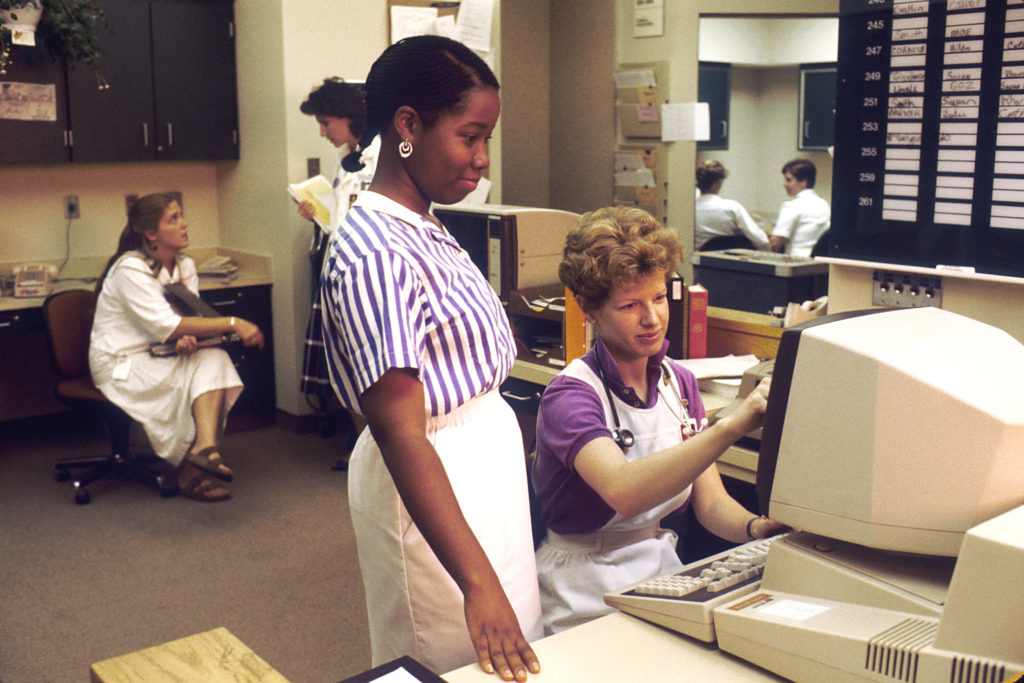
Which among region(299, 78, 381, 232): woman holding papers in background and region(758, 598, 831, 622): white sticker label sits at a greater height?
region(299, 78, 381, 232): woman holding papers in background

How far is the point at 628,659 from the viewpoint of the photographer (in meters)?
1.27

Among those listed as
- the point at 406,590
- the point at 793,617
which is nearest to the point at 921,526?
the point at 793,617

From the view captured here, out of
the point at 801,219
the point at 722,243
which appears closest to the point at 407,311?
the point at 722,243

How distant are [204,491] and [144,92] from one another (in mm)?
2045

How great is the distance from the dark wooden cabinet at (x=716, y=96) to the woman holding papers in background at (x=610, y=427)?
718cm

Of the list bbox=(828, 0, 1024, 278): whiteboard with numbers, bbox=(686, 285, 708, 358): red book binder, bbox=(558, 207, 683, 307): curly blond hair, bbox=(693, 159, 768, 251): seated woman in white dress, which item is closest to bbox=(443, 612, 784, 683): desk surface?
bbox=(558, 207, 683, 307): curly blond hair

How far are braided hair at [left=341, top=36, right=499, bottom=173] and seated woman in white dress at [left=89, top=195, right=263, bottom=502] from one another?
297 centimetres

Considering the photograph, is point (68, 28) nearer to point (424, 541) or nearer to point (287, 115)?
point (287, 115)

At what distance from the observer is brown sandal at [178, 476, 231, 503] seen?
4156mm

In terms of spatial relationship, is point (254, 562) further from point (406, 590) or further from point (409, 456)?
point (409, 456)

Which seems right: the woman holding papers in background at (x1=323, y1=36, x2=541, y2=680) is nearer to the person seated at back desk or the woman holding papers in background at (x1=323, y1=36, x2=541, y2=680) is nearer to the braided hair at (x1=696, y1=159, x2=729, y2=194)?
the braided hair at (x1=696, y1=159, x2=729, y2=194)

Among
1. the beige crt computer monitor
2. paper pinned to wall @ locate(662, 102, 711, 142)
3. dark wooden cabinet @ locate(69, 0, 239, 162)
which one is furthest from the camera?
paper pinned to wall @ locate(662, 102, 711, 142)

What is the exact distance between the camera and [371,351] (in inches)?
48.3

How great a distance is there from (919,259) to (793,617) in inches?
51.5
